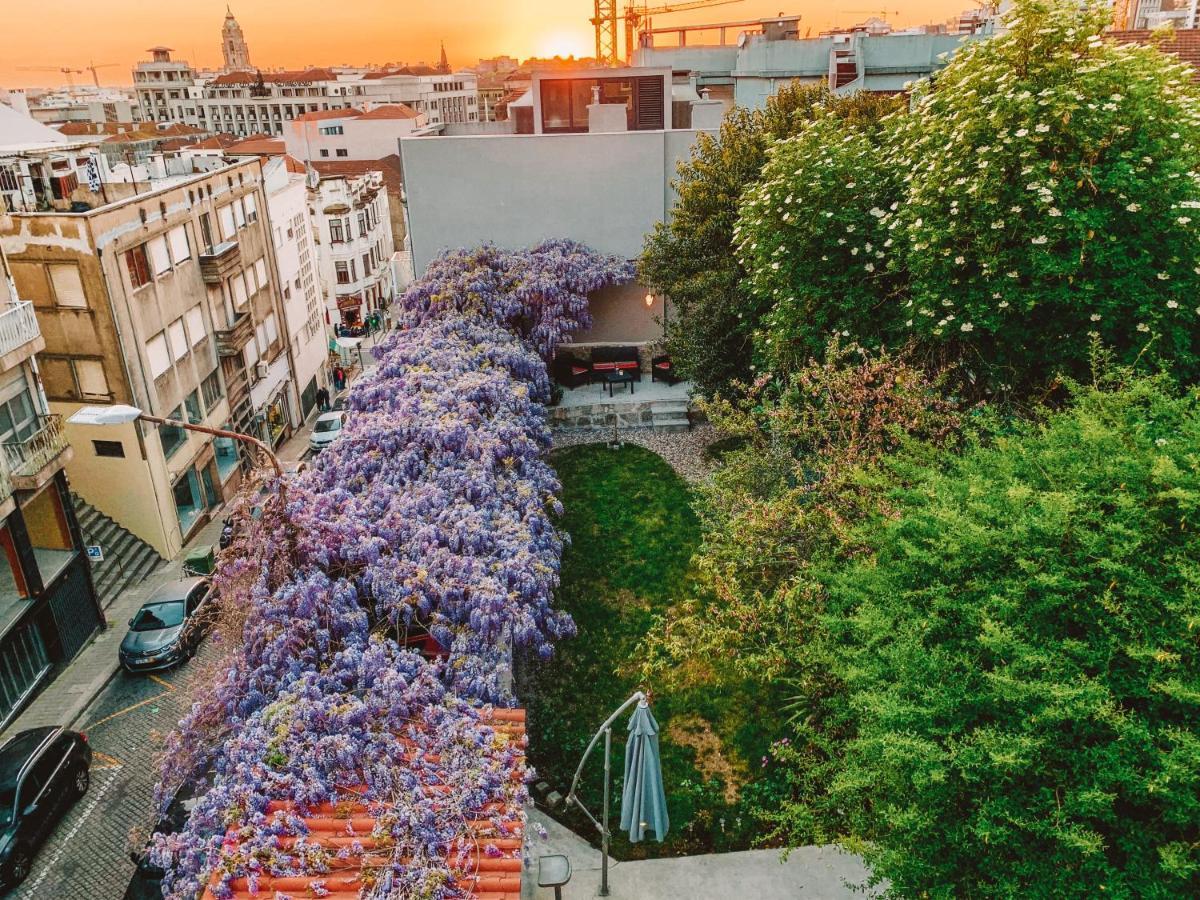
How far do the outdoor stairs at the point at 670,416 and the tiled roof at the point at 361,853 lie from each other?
15377 millimetres

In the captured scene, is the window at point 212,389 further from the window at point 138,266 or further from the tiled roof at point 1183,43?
the tiled roof at point 1183,43

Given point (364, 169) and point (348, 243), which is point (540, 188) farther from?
point (364, 169)

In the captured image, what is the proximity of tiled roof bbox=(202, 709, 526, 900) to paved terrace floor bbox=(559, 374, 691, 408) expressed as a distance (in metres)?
15.7

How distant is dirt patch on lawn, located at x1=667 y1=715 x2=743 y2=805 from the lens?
11680mm

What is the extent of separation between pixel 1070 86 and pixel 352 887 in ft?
44.2

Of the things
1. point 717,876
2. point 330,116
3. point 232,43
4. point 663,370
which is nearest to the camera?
point 717,876

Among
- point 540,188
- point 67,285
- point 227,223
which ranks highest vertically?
point 540,188

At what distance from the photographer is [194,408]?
983 inches

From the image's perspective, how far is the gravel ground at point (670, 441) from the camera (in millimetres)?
20766

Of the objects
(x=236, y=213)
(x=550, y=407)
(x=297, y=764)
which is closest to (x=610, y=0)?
(x=236, y=213)

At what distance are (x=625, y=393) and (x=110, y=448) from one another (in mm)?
14333

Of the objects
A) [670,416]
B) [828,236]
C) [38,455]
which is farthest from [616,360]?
[38,455]

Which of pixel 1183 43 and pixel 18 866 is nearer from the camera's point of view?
pixel 18 866

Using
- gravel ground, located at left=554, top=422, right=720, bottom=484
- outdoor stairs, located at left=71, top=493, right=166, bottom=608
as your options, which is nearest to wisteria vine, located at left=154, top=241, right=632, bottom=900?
gravel ground, located at left=554, top=422, right=720, bottom=484
